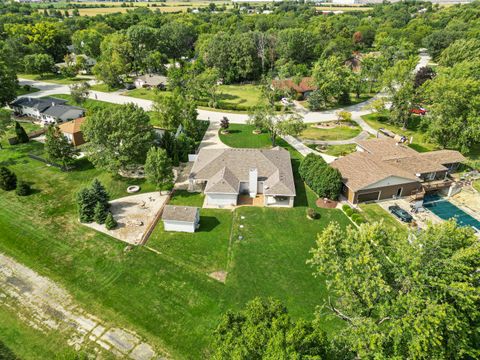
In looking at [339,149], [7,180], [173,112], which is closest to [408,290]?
[339,149]

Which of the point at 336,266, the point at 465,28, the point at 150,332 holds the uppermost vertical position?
the point at 465,28

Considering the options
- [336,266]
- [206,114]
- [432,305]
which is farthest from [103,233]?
[206,114]

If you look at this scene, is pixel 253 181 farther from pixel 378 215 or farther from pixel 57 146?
pixel 57 146

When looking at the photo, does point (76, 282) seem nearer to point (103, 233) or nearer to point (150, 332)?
point (103, 233)

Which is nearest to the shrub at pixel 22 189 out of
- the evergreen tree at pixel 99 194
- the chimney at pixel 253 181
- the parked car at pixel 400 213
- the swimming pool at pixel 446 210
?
the evergreen tree at pixel 99 194

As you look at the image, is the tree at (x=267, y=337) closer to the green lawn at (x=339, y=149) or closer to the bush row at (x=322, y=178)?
the bush row at (x=322, y=178)
